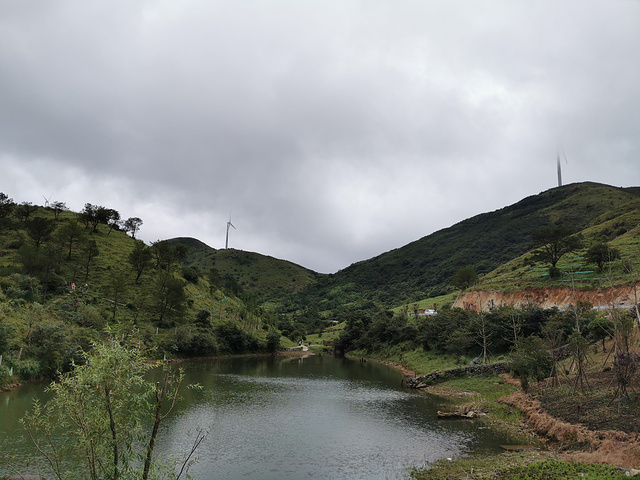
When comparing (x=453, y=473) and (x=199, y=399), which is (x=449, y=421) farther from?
(x=199, y=399)

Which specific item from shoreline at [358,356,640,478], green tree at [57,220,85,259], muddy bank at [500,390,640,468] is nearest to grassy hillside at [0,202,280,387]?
green tree at [57,220,85,259]

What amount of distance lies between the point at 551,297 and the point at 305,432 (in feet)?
220

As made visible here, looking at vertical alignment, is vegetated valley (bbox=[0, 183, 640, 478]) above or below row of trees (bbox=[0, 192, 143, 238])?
below

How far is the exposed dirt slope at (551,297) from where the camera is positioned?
67.0m

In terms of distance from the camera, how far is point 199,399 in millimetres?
47406

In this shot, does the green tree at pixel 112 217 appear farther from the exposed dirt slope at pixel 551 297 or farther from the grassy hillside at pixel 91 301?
the exposed dirt slope at pixel 551 297

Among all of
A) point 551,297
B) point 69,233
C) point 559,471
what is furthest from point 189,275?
point 559,471

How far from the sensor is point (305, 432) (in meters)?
35.6

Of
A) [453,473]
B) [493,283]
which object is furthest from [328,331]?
[453,473]

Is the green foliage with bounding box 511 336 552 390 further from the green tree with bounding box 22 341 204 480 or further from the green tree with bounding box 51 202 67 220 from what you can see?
the green tree with bounding box 51 202 67 220

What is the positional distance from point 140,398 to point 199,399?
3668cm

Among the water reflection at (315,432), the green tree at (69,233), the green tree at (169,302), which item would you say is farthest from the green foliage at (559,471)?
the green tree at (69,233)

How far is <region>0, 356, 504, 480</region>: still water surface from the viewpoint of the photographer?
2659cm

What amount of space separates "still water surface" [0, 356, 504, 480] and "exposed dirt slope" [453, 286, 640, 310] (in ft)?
111
